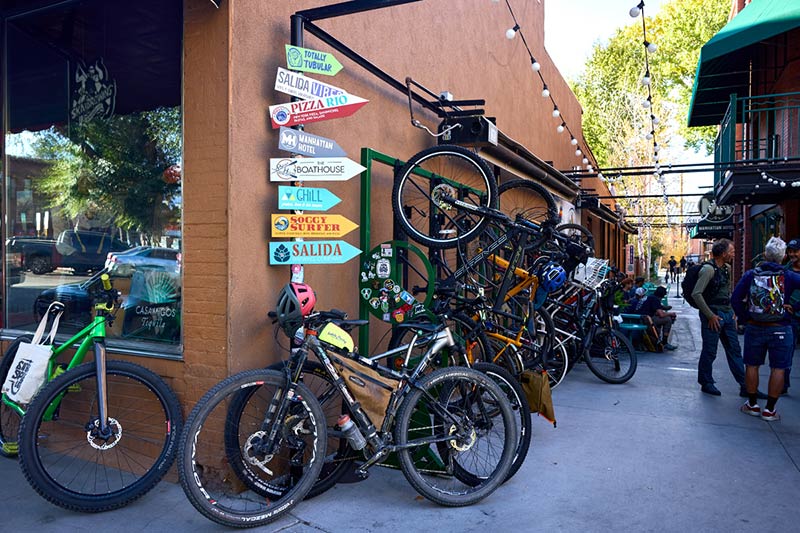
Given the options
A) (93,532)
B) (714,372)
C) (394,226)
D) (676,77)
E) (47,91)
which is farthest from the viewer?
(676,77)

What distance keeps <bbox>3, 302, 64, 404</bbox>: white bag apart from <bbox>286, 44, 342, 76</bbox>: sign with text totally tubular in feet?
8.33

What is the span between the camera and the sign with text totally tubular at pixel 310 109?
164 inches

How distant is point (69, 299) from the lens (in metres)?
4.97

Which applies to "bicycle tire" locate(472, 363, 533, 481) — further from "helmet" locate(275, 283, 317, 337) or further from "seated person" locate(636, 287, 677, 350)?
"seated person" locate(636, 287, 677, 350)

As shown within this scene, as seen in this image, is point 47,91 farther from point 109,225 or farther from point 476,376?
point 476,376

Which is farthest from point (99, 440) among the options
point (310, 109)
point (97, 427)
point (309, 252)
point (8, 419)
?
point (310, 109)

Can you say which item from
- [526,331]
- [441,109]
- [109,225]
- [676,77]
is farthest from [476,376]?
[676,77]

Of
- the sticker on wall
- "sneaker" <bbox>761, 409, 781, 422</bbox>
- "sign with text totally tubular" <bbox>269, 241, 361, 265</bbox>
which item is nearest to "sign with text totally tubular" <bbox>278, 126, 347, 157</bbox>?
"sign with text totally tubular" <bbox>269, 241, 361, 265</bbox>

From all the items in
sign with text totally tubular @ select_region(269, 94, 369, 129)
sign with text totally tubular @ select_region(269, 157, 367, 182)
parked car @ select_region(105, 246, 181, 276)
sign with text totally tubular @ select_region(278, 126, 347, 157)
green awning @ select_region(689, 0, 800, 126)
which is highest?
green awning @ select_region(689, 0, 800, 126)

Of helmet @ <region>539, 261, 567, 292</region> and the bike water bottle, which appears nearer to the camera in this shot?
the bike water bottle

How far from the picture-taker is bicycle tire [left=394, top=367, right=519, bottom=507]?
147 inches

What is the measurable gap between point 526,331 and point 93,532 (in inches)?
161

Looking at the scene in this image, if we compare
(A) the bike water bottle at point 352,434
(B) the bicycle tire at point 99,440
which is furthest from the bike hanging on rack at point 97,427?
(A) the bike water bottle at point 352,434

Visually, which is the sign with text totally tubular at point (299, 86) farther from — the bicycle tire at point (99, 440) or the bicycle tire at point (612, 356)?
the bicycle tire at point (612, 356)
